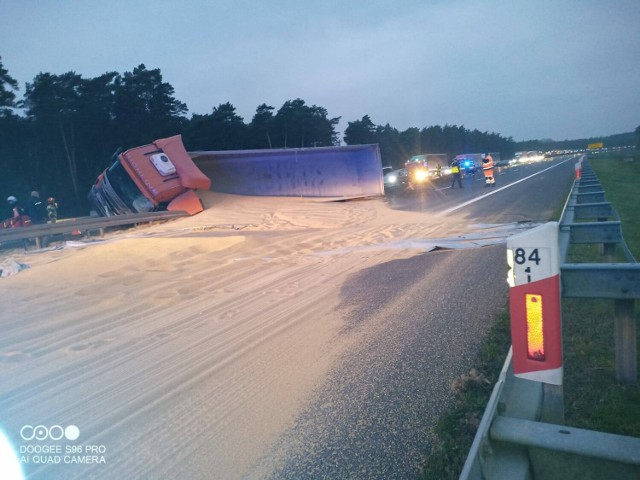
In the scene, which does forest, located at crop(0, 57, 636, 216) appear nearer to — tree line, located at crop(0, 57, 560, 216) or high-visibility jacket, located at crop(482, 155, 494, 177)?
tree line, located at crop(0, 57, 560, 216)

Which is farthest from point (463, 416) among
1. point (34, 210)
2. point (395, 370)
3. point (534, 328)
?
point (34, 210)

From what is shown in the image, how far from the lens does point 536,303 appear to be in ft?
8.91

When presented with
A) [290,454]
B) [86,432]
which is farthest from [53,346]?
[290,454]

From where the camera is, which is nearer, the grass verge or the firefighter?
the grass verge

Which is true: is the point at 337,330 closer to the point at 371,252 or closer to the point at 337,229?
the point at 371,252

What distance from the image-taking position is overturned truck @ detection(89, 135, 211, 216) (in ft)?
71.1

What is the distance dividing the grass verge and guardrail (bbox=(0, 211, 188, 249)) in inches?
620

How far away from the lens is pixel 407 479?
3.24 meters

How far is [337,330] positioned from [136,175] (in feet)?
58.2

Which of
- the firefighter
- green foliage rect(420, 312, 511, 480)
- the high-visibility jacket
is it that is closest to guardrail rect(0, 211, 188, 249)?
green foliage rect(420, 312, 511, 480)

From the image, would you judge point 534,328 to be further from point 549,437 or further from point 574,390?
point 574,390

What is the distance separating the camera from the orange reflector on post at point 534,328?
2.72 meters

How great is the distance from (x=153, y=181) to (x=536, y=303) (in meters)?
20.8

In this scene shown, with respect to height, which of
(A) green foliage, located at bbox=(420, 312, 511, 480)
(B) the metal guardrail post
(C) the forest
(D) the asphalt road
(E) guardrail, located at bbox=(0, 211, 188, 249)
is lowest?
(D) the asphalt road
